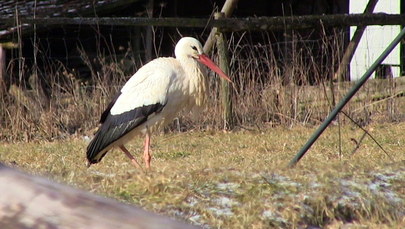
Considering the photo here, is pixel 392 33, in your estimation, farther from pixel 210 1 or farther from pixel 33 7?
pixel 33 7

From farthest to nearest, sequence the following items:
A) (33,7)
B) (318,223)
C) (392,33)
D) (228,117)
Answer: (392,33)
(33,7)
(228,117)
(318,223)

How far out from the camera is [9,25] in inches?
478

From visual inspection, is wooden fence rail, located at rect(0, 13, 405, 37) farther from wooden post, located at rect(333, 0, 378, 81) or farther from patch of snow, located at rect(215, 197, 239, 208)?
patch of snow, located at rect(215, 197, 239, 208)

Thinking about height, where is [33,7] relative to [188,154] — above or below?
above

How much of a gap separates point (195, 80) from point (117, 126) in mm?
836

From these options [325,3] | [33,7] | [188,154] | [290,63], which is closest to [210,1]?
[325,3]

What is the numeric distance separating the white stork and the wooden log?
5.73m

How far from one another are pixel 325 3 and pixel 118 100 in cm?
1031

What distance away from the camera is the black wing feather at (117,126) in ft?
28.3

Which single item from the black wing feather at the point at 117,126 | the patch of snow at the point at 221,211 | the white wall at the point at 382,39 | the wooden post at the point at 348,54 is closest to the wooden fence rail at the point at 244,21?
the wooden post at the point at 348,54

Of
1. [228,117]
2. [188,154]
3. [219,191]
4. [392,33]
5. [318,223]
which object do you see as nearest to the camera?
[318,223]

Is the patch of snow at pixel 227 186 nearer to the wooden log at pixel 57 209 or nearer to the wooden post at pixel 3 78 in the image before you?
the wooden log at pixel 57 209

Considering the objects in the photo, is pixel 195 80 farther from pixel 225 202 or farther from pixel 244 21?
pixel 225 202

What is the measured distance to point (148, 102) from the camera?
343 inches
